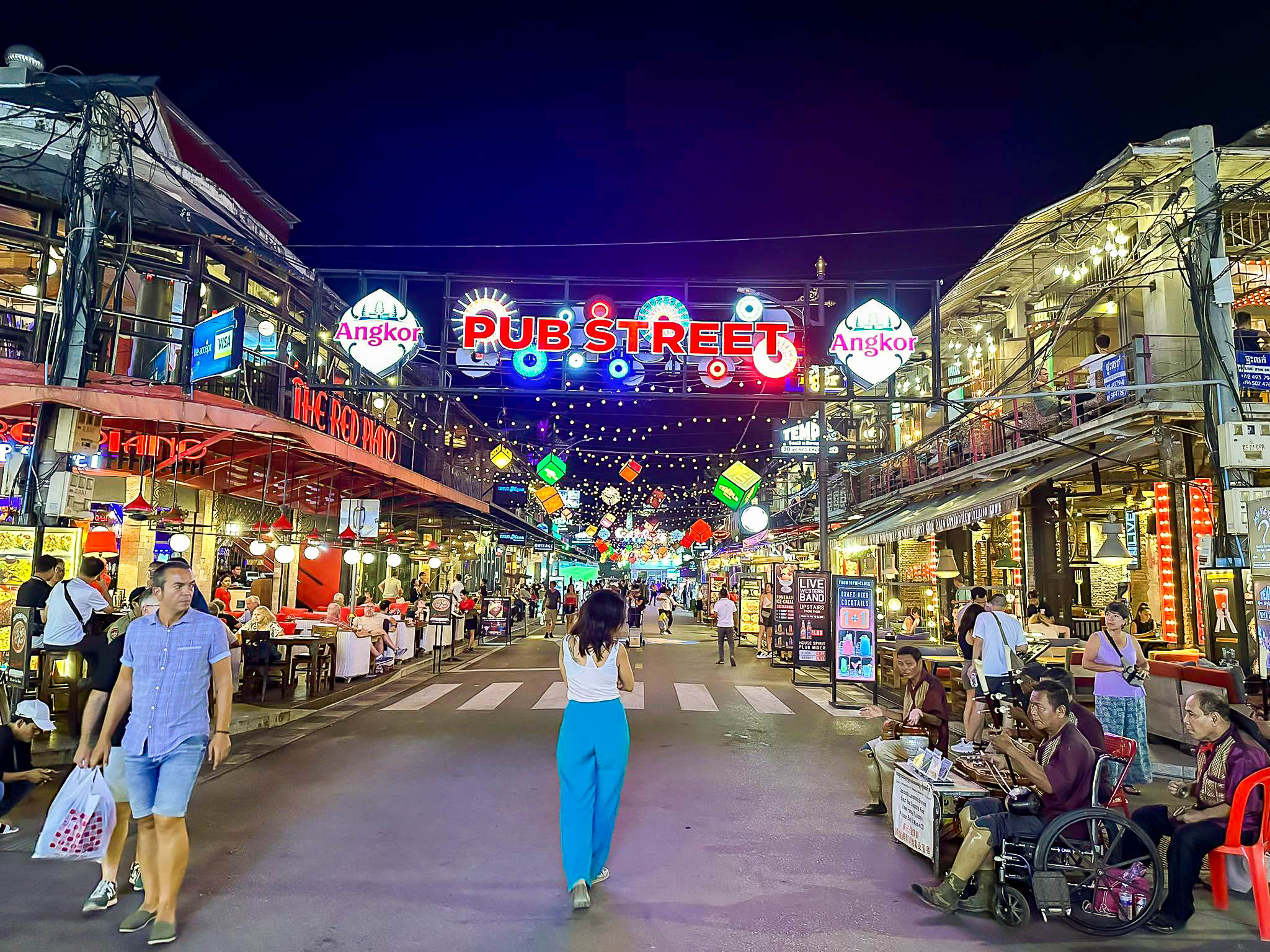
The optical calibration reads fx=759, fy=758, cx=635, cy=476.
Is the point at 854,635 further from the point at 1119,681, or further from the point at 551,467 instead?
the point at 551,467

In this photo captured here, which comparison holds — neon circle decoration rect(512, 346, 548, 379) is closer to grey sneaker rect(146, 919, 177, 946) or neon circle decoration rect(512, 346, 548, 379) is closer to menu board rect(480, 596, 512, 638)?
grey sneaker rect(146, 919, 177, 946)

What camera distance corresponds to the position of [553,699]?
12914mm

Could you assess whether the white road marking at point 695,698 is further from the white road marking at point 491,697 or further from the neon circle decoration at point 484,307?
the neon circle decoration at point 484,307

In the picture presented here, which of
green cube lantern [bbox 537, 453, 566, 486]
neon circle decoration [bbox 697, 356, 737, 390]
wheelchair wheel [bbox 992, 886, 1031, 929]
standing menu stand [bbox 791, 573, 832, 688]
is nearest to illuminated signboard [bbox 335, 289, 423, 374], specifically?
neon circle decoration [bbox 697, 356, 737, 390]

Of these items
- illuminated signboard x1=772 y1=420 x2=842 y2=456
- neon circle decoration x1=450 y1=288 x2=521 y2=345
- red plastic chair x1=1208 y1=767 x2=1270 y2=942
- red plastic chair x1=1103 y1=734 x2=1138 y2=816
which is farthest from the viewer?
illuminated signboard x1=772 y1=420 x2=842 y2=456

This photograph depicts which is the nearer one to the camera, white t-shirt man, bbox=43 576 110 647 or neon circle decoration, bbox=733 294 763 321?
white t-shirt man, bbox=43 576 110 647

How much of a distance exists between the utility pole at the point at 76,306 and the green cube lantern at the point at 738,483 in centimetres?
1696

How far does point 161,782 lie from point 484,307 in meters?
9.79

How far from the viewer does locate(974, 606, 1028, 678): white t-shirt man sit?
8.78 m

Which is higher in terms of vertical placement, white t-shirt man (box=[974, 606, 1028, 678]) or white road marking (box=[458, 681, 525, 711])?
white t-shirt man (box=[974, 606, 1028, 678])

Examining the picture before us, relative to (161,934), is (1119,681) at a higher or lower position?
higher

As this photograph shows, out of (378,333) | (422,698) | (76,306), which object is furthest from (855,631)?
(76,306)

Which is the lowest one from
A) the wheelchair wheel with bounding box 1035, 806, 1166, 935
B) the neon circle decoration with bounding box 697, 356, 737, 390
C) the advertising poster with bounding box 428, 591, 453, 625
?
the wheelchair wheel with bounding box 1035, 806, 1166, 935

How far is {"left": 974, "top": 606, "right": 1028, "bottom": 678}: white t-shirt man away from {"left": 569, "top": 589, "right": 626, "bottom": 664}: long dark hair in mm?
5755
